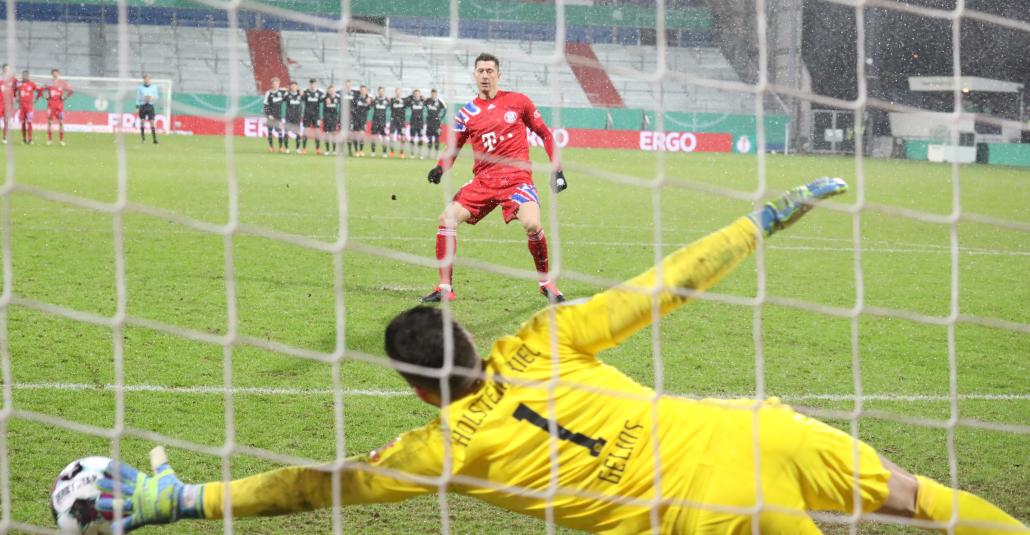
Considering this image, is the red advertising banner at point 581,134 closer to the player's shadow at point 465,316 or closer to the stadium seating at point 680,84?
the stadium seating at point 680,84

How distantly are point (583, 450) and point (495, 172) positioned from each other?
18.7ft

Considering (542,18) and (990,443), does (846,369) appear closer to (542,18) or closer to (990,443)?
(990,443)

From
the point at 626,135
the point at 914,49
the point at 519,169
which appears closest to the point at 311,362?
the point at 519,169

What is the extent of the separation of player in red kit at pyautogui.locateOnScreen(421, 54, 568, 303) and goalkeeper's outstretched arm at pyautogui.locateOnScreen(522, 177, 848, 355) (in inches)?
187

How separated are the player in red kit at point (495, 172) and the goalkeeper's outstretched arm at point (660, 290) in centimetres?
475

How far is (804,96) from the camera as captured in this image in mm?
3732

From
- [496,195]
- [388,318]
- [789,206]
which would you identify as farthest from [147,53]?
[789,206]

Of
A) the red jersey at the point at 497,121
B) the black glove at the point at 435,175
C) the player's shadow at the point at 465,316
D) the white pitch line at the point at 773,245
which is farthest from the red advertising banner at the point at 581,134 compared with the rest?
the black glove at the point at 435,175

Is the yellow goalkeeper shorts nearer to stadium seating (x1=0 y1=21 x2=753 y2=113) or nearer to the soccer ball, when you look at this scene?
the soccer ball

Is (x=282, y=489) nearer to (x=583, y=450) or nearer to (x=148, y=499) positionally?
(x=148, y=499)

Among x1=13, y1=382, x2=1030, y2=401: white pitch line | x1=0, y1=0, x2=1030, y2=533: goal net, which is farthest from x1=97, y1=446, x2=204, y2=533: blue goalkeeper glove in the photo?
x1=13, y1=382, x2=1030, y2=401: white pitch line

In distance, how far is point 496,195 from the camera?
8.41 meters

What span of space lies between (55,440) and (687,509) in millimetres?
2851

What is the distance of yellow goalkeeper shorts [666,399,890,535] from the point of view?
274 centimetres
